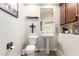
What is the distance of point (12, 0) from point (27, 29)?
53 centimetres

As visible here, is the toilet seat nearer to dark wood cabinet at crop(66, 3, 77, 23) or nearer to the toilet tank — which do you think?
the toilet tank

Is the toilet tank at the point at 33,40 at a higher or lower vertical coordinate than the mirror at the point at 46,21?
lower

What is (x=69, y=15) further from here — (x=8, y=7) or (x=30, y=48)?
(x=8, y=7)

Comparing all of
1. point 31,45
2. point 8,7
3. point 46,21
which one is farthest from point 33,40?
point 8,7

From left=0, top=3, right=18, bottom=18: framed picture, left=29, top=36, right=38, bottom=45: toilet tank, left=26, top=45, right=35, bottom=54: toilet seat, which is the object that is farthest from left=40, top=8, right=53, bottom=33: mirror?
left=0, top=3, right=18, bottom=18: framed picture

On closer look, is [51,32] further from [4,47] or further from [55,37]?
[4,47]

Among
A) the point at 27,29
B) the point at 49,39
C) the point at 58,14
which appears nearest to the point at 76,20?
the point at 58,14

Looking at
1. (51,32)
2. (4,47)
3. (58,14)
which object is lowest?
(4,47)

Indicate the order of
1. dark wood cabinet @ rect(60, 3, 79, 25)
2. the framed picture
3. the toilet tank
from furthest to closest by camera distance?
dark wood cabinet @ rect(60, 3, 79, 25) → the toilet tank → the framed picture

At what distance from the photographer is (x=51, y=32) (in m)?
1.76

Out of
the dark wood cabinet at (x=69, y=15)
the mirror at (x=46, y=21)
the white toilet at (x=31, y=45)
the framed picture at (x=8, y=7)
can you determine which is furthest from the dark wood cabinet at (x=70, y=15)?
the framed picture at (x=8, y=7)

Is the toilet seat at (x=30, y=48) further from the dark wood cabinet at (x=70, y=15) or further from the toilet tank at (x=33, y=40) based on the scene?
the dark wood cabinet at (x=70, y=15)

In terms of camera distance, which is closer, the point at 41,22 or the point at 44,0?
the point at 44,0

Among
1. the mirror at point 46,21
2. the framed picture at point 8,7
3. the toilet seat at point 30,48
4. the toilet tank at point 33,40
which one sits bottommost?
the toilet seat at point 30,48
